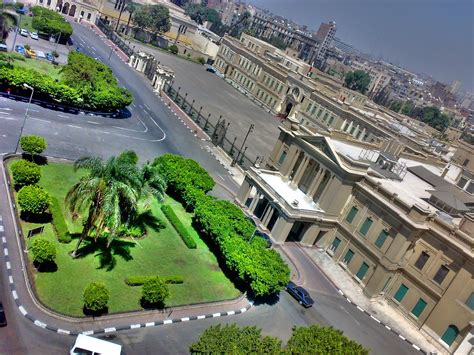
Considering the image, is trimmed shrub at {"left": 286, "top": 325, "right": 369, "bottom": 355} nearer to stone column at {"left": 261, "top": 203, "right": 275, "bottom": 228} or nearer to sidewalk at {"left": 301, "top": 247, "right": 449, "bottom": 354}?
sidewalk at {"left": 301, "top": 247, "right": 449, "bottom": 354}

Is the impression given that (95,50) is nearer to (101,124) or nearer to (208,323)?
(101,124)

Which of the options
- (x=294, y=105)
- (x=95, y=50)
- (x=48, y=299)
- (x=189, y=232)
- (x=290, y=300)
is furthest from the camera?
(x=294, y=105)

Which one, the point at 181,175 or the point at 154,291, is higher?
the point at 181,175

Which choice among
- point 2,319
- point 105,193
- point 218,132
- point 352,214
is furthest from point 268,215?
point 2,319

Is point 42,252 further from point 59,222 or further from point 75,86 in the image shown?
point 75,86

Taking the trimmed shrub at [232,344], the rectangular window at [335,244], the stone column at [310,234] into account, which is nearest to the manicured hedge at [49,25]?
the stone column at [310,234]

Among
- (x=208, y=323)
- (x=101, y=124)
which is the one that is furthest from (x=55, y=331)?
(x=101, y=124)
